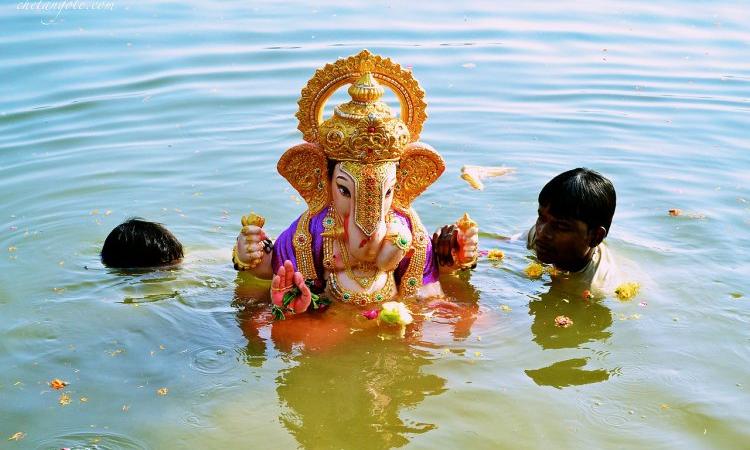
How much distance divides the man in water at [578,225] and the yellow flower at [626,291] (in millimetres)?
84

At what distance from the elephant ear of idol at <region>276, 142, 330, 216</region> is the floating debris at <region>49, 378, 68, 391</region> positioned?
1561mm

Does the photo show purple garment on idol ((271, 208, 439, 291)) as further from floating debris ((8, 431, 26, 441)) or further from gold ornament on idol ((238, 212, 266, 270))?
floating debris ((8, 431, 26, 441))

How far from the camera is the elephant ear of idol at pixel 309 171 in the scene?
17.1 feet

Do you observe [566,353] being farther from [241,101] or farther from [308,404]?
[241,101]

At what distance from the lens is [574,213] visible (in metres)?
5.76

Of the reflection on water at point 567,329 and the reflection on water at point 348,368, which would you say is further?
the reflection on water at point 567,329

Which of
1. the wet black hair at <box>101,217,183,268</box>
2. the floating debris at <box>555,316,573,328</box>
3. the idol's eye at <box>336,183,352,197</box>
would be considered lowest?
the floating debris at <box>555,316,573,328</box>

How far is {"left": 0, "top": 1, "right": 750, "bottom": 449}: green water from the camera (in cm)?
467

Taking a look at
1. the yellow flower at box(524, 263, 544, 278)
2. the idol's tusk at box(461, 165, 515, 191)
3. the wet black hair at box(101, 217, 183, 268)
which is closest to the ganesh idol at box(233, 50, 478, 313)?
the yellow flower at box(524, 263, 544, 278)

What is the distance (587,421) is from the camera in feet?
15.2

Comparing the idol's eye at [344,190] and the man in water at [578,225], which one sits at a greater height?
the idol's eye at [344,190]

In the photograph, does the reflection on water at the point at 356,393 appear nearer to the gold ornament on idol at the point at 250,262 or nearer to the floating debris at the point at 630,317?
the gold ornament on idol at the point at 250,262

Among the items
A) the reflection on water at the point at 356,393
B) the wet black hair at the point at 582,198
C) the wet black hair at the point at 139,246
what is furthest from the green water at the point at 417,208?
the wet black hair at the point at 582,198

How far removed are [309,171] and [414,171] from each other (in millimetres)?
583
